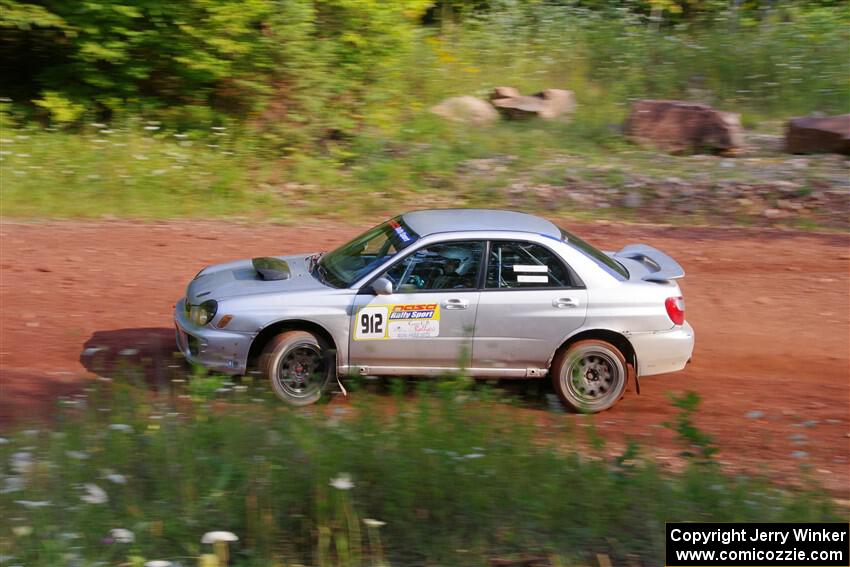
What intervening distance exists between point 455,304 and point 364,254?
98cm

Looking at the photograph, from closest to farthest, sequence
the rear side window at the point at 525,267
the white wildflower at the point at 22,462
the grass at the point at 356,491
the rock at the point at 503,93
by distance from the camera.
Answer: the grass at the point at 356,491 → the white wildflower at the point at 22,462 → the rear side window at the point at 525,267 → the rock at the point at 503,93

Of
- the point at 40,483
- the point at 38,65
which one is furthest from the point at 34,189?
the point at 40,483

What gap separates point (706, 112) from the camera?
15188 mm

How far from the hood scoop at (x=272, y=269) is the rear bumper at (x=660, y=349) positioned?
285cm

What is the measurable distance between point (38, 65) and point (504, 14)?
30.9 feet

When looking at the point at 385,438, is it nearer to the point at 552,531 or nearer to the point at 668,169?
the point at 552,531

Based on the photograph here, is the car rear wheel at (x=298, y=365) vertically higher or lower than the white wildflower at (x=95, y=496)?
higher

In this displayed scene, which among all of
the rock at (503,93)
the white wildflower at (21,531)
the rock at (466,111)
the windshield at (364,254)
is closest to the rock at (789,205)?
the rock at (466,111)

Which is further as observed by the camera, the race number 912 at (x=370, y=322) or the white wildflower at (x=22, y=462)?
the race number 912 at (x=370, y=322)

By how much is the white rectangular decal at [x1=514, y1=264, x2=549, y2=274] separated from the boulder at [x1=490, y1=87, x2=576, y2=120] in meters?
9.52

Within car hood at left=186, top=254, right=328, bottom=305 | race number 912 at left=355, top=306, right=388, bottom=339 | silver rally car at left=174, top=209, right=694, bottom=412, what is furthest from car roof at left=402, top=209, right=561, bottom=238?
car hood at left=186, top=254, right=328, bottom=305

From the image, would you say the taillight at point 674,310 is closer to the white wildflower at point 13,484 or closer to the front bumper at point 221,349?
the front bumper at point 221,349

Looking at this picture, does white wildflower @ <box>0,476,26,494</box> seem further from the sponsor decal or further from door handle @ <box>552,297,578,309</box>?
door handle @ <box>552,297,578,309</box>

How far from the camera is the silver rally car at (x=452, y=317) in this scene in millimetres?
7297
